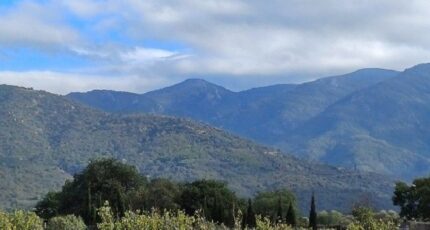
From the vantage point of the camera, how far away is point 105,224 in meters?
30.4

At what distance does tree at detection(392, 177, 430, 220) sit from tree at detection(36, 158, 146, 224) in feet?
97.6

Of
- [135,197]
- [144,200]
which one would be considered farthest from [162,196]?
[135,197]

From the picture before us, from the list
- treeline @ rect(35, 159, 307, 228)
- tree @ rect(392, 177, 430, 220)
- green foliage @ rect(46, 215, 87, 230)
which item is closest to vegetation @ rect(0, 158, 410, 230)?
treeline @ rect(35, 159, 307, 228)

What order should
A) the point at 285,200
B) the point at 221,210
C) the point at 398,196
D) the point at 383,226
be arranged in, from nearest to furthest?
the point at 383,226 < the point at 221,210 < the point at 398,196 < the point at 285,200

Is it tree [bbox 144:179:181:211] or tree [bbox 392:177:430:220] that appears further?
tree [bbox 144:179:181:211]

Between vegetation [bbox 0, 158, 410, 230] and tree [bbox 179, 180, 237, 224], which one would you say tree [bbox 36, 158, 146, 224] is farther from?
tree [bbox 179, 180, 237, 224]

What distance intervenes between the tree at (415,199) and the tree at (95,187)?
1171 inches

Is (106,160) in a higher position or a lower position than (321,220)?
higher

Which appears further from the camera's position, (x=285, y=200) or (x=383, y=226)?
(x=285, y=200)

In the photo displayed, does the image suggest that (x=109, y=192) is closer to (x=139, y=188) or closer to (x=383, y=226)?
(x=139, y=188)

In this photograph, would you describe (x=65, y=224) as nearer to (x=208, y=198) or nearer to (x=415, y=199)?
(x=208, y=198)

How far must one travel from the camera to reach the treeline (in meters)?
73.9

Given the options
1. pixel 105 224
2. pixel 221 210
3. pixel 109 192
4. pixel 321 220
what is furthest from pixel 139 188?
pixel 105 224

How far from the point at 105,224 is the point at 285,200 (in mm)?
65997
